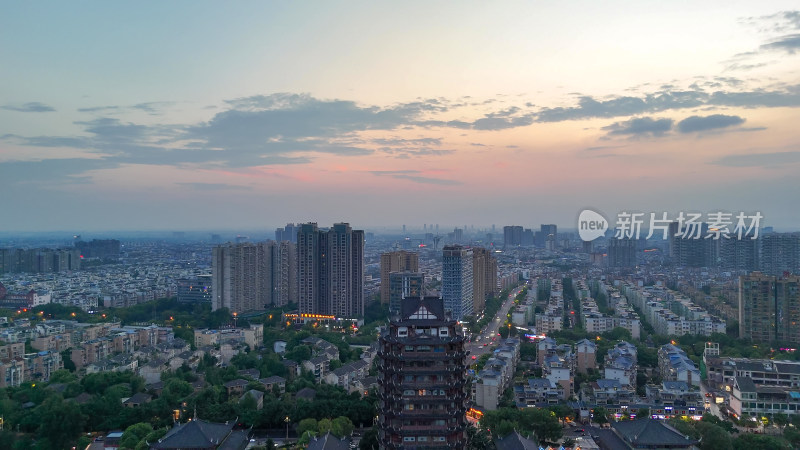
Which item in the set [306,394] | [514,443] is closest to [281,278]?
[306,394]

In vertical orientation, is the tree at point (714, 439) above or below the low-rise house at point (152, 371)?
above

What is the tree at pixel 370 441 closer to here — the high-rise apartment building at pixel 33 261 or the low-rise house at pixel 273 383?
the low-rise house at pixel 273 383

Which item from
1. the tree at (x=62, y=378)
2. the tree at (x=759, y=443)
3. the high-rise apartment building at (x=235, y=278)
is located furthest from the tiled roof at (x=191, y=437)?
the high-rise apartment building at (x=235, y=278)

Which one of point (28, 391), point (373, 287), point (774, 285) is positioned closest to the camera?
point (28, 391)

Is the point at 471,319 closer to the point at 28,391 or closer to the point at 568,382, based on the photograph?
the point at 568,382

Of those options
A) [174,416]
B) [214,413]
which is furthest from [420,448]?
[174,416]

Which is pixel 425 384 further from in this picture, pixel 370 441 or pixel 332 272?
pixel 332 272
